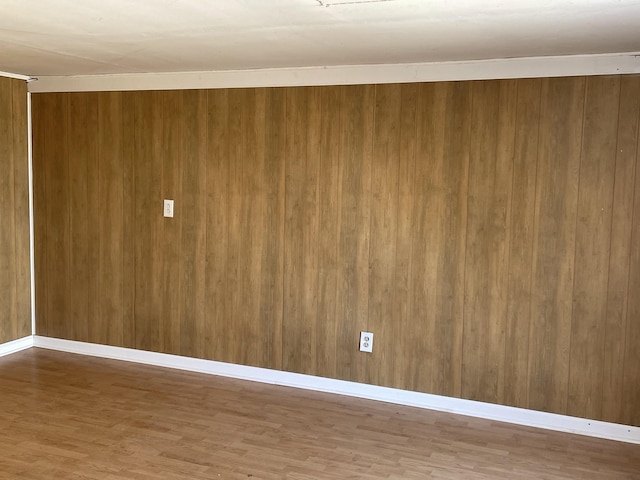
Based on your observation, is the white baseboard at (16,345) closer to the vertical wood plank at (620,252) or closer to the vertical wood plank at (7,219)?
the vertical wood plank at (7,219)

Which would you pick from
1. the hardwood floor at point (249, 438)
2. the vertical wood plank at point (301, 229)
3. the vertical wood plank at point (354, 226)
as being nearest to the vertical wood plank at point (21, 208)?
the hardwood floor at point (249, 438)

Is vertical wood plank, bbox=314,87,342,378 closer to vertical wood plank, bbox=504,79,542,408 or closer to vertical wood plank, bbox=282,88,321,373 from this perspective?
vertical wood plank, bbox=282,88,321,373

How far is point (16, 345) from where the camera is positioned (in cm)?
495

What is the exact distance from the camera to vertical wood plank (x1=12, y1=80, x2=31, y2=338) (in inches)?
191

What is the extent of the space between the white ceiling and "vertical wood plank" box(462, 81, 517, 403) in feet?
1.09

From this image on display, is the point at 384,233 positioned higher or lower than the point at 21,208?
lower

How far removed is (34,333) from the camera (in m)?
5.11

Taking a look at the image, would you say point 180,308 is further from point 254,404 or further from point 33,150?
point 33,150

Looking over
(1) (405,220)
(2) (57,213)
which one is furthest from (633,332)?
(2) (57,213)

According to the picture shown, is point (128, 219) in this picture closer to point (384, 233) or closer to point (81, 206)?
point (81, 206)

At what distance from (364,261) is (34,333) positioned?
9.54 feet

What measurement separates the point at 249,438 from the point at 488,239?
6.02ft

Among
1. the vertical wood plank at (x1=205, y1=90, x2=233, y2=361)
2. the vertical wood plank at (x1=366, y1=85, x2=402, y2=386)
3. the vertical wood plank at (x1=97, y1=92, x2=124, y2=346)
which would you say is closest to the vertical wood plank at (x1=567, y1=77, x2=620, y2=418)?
the vertical wood plank at (x1=366, y1=85, x2=402, y2=386)

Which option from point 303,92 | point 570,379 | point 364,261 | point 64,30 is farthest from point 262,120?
point 570,379
